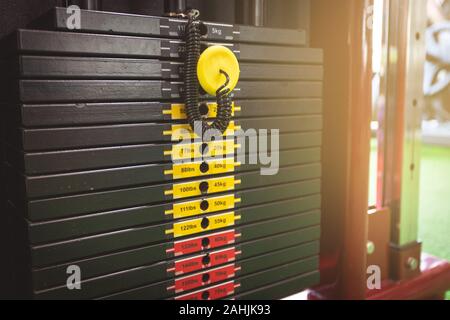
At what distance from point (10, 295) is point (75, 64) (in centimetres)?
41

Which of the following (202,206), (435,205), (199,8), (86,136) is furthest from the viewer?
(435,205)

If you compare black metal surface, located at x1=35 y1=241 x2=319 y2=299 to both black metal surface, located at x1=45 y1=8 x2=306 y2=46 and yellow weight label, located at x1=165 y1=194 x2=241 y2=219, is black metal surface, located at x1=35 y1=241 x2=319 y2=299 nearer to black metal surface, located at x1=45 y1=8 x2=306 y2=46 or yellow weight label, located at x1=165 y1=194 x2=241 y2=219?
yellow weight label, located at x1=165 y1=194 x2=241 y2=219

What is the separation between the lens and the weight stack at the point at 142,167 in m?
0.50

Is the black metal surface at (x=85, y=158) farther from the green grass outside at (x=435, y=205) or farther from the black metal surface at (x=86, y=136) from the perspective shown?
the green grass outside at (x=435, y=205)

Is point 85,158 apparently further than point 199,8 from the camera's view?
No

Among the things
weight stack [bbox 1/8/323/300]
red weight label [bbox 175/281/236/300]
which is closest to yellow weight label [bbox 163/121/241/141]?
weight stack [bbox 1/8/323/300]

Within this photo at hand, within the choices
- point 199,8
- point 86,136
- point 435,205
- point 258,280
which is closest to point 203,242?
point 258,280

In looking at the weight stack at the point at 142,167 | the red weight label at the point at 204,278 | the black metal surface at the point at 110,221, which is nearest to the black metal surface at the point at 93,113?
the weight stack at the point at 142,167

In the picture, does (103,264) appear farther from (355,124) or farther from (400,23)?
(400,23)

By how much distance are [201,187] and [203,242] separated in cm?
9

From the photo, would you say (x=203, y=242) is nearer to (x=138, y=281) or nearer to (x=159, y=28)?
(x=138, y=281)

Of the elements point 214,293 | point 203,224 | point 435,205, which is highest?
point 203,224

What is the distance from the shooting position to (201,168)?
0.61 metres
